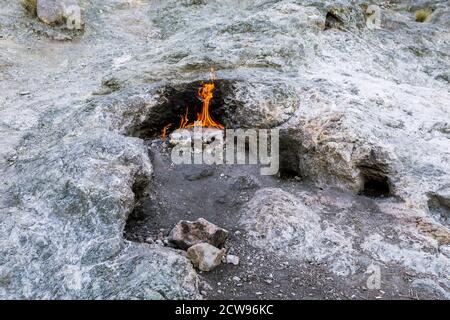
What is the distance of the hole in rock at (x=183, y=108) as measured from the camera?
5.92 meters

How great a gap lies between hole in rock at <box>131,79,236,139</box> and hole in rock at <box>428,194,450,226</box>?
8.22 ft

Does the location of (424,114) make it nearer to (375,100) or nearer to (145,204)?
(375,100)

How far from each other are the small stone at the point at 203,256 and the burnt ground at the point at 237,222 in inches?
3.1

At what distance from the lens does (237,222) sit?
4.56 metres

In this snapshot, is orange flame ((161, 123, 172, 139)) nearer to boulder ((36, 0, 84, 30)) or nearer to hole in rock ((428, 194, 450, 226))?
hole in rock ((428, 194, 450, 226))

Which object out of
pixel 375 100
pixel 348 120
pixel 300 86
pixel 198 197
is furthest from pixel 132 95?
pixel 375 100

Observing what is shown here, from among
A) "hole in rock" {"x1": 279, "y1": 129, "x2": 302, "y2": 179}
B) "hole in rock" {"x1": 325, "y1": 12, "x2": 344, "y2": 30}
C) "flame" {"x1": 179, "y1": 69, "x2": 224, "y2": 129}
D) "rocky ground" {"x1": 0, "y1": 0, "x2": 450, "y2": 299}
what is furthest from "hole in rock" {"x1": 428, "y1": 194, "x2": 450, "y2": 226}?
"hole in rock" {"x1": 325, "y1": 12, "x2": 344, "y2": 30}

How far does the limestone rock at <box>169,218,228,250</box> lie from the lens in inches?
161

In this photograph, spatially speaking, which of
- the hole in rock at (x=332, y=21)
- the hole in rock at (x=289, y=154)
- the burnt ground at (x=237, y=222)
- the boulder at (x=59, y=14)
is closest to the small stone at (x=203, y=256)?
the burnt ground at (x=237, y=222)

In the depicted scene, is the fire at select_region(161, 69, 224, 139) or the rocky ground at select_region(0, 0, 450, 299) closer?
the rocky ground at select_region(0, 0, 450, 299)

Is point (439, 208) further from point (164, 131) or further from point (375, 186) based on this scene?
point (164, 131)

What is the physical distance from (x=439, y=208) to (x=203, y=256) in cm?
251

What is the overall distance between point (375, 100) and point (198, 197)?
2654mm

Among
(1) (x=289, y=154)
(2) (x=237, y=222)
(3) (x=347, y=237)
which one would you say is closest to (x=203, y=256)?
(2) (x=237, y=222)
